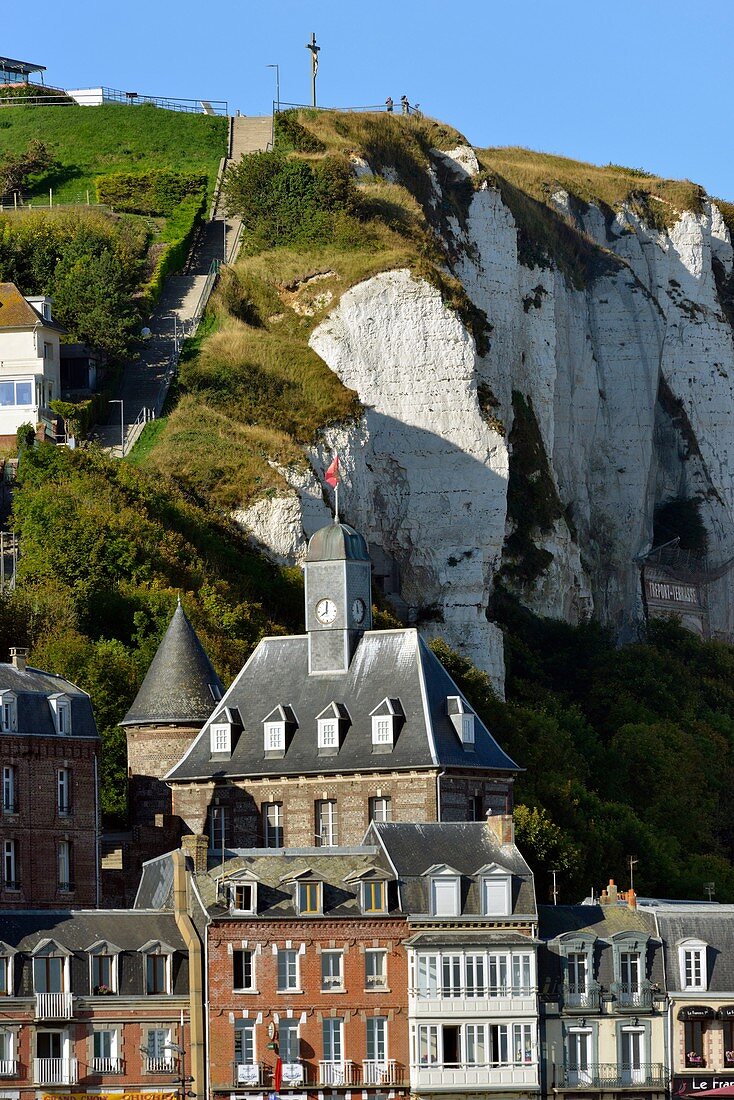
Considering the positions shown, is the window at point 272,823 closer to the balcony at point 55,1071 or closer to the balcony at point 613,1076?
the balcony at point 613,1076

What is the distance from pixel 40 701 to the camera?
3118 inches

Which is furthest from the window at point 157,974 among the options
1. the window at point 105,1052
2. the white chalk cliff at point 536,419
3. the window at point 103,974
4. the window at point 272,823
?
the white chalk cliff at point 536,419

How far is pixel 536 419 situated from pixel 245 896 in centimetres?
6713

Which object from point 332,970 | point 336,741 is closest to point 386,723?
point 336,741

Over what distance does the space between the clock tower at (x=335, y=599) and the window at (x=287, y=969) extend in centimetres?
1668

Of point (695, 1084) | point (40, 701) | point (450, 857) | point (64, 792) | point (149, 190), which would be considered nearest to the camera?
point (695, 1084)

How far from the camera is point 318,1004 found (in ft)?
224

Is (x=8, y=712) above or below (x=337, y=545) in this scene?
below

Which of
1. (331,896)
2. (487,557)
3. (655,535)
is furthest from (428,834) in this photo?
(655,535)

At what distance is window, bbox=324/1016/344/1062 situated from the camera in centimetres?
6806

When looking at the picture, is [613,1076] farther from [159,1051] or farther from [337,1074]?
[159,1051]

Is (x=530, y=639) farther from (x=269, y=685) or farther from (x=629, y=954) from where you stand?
(x=629, y=954)

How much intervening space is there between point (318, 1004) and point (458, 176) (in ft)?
239

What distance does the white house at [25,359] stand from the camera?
11144 cm
